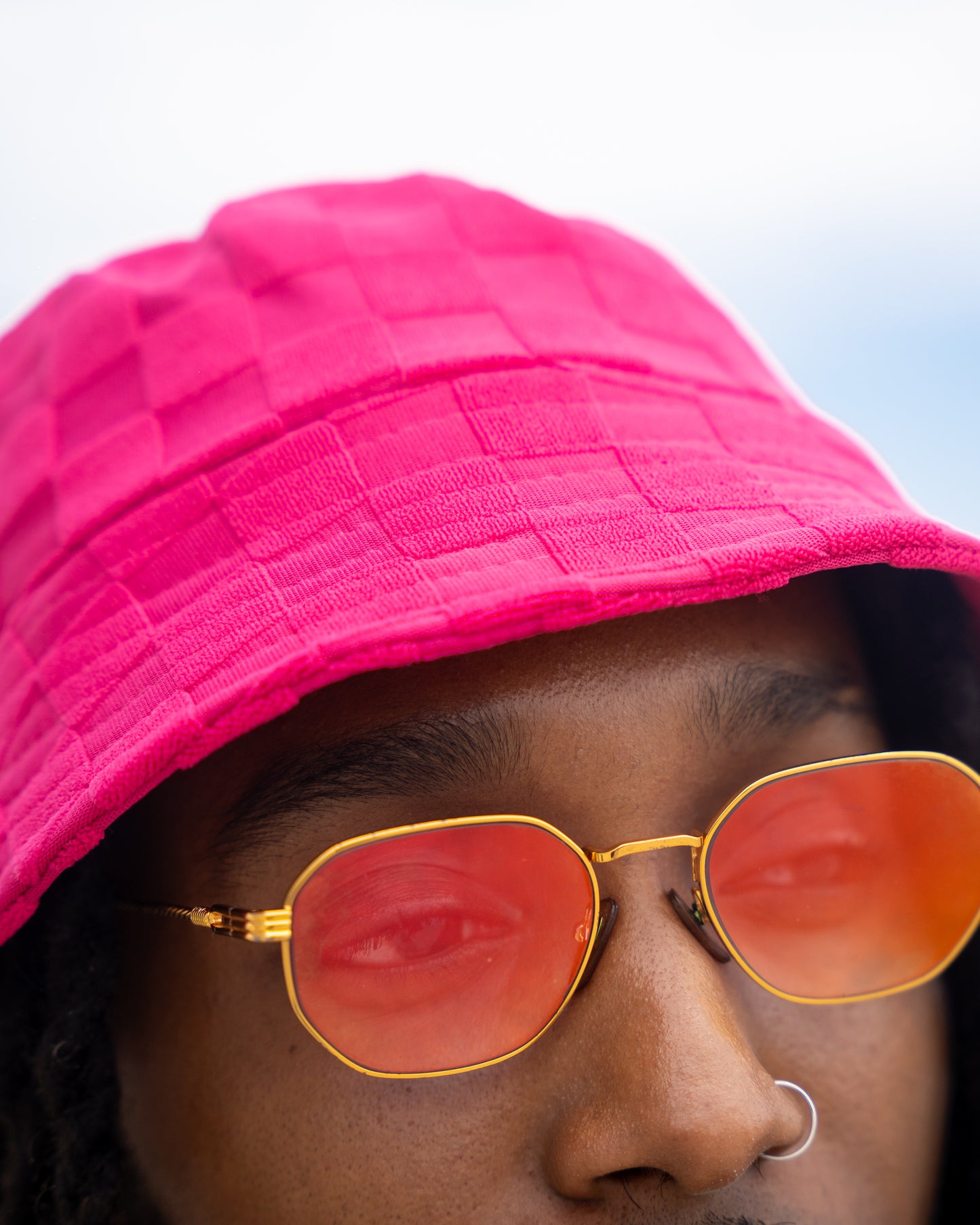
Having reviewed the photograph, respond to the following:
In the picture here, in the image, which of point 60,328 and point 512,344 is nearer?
point 512,344

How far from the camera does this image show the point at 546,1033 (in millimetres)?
923

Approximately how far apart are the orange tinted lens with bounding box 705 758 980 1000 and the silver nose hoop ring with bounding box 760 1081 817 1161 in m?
0.09

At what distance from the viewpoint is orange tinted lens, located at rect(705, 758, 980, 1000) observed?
98 cm

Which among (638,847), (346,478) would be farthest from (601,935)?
(346,478)

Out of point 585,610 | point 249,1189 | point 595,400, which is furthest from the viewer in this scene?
point 595,400

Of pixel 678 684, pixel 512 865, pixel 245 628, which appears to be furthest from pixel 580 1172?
pixel 245 628

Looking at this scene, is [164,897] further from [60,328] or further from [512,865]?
[60,328]

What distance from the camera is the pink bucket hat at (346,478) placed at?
818 millimetres

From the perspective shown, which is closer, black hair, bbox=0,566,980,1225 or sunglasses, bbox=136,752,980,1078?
sunglasses, bbox=136,752,980,1078

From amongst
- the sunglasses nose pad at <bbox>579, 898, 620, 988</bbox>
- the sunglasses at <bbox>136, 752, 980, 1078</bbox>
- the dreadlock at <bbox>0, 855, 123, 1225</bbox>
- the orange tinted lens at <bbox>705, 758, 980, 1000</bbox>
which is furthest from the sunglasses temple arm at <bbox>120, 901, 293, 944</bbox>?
the orange tinted lens at <bbox>705, 758, 980, 1000</bbox>

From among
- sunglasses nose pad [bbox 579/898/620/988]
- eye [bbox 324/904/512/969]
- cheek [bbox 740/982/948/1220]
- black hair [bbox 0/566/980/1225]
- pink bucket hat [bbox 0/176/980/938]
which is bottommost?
cheek [bbox 740/982/948/1220]

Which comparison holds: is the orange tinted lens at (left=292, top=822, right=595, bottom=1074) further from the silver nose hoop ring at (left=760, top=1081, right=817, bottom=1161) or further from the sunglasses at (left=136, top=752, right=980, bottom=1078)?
the silver nose hoop ring at (left=760, top=1081, right=817, bottom=1161)

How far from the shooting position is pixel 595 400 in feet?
3.38

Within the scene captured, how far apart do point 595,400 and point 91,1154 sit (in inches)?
35.6
